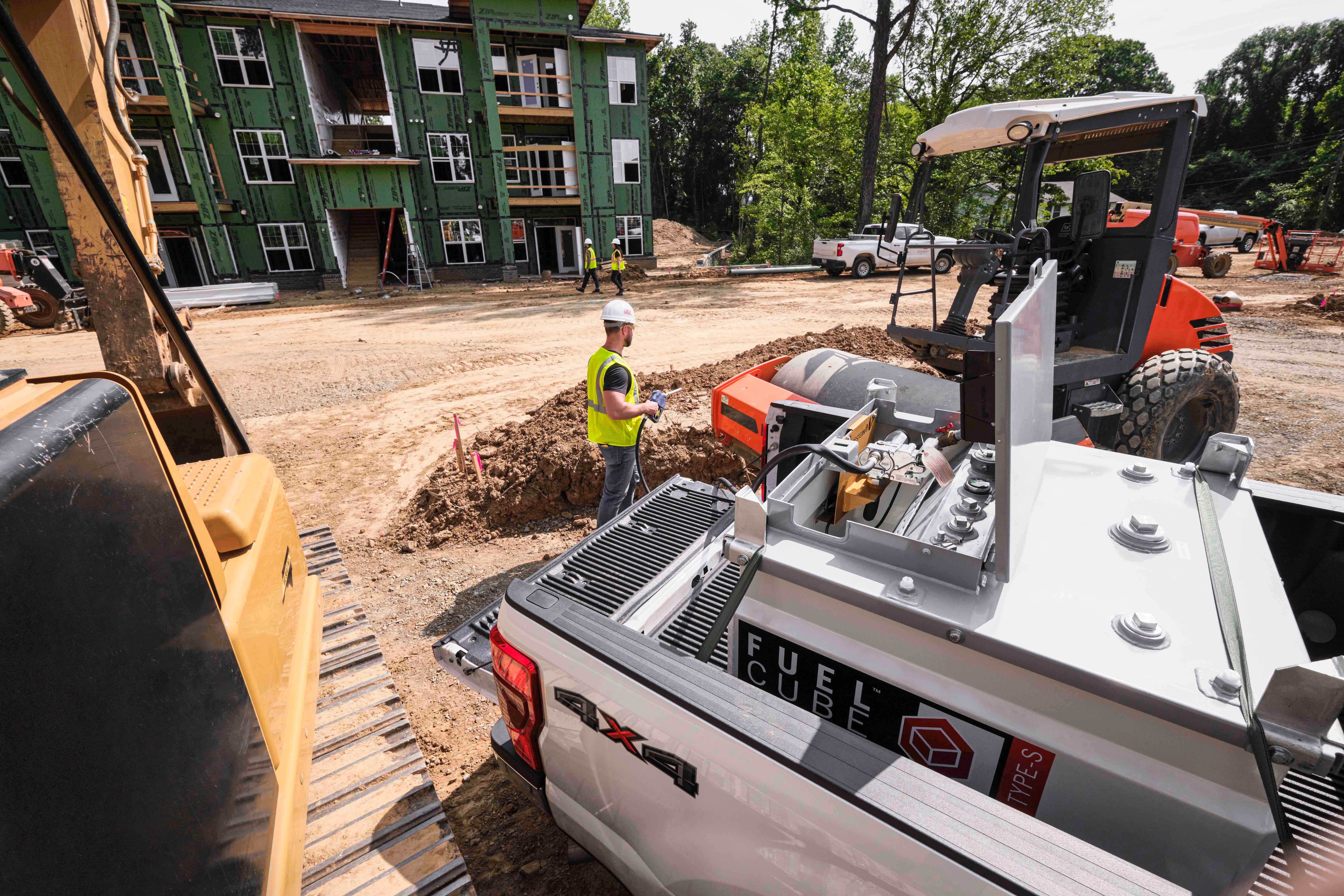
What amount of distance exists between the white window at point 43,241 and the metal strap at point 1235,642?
3030 cm

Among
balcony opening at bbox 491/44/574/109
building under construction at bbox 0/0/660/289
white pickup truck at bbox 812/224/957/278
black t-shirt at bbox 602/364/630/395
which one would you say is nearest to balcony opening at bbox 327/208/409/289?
building under construction at bbox 0/0/660/289

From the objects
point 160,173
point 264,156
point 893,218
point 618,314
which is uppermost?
point 264,156

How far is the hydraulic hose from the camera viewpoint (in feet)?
6.93

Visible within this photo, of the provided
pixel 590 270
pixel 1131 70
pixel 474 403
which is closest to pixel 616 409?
pixel 474 403

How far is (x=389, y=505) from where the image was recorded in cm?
656

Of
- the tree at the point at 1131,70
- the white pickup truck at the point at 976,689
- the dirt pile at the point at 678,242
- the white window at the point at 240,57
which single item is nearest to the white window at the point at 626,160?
the dirt pile at the point at 678,242

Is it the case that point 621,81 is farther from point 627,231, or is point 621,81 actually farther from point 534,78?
point 627,231

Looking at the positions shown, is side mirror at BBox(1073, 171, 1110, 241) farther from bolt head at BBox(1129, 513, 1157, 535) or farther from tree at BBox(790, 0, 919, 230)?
tree at BBox(790, 0, 919, 230)

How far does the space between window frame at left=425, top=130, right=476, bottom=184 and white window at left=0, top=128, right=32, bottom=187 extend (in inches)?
506

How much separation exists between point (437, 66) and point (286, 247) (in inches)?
349

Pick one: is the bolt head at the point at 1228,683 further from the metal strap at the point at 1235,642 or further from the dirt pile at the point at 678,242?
the dirt pile at the point at 678,242

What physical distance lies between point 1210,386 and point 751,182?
26.4m

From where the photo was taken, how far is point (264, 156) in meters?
22.1

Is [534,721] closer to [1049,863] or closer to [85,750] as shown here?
[85,750]
